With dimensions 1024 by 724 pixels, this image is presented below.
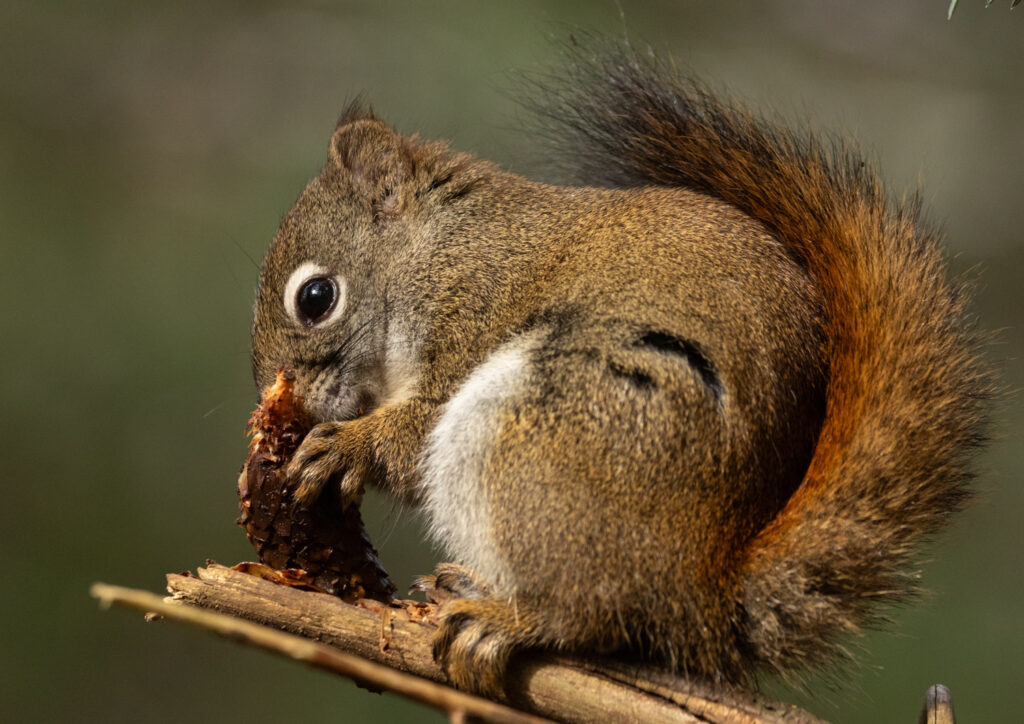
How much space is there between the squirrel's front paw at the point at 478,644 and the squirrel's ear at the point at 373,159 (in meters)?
0.91

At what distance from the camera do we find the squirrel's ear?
2.12m

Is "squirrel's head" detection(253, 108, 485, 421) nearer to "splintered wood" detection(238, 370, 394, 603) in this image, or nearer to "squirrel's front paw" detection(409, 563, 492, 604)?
"splintered wood" detection(238, 370, 394, 603)

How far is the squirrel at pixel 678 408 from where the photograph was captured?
58.5 inches

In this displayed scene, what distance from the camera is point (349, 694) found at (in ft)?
13.9

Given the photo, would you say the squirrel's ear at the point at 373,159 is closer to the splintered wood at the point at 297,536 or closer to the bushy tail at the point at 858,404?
the splintered wood at the point at 297,536

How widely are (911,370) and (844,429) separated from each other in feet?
0.44

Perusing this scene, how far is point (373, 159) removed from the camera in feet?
7.04

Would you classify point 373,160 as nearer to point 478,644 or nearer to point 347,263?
point 347,263

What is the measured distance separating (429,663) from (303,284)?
82 centimetres

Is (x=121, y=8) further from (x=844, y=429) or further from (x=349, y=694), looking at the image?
(x=844, y=429)

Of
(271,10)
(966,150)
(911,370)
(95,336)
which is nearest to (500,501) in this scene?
(911,370)

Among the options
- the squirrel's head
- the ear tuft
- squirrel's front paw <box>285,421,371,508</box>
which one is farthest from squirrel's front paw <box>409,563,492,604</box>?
the ear tuft

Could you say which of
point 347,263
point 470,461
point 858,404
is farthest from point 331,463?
point 858,404

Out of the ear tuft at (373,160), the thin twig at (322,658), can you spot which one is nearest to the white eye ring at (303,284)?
the ear tuft at (373,160)
